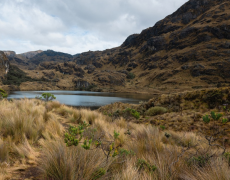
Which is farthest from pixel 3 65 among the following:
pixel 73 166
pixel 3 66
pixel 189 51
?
pixel 189 51

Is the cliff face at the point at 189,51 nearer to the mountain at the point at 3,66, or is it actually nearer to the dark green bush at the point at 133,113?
the dark green bush at the point at 133,113

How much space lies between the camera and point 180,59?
385ft

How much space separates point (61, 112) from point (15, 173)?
6.87 m

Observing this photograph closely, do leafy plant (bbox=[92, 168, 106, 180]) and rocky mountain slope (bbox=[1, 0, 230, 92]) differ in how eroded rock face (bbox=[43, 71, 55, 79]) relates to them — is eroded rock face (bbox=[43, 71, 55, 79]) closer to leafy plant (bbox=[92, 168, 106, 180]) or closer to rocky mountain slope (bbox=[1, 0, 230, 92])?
rocky mountain slope (bbox=[1, 0, 230, 92])

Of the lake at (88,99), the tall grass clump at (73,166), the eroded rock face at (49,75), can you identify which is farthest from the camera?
the eroded rock face at (49,75)

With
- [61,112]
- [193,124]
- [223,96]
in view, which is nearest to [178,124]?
[193,124]

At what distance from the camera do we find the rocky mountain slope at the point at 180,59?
90669 millimetres

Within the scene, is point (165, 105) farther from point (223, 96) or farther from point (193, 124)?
point (193, 124)

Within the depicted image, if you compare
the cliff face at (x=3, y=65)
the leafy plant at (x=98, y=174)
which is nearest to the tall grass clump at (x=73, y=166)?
the leafy plant at (x=98, y=174)

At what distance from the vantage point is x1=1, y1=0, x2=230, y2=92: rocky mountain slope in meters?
90.7

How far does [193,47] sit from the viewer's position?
11869 cm

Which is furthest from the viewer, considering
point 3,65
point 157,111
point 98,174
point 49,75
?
point 49,75

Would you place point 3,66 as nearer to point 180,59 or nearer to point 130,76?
point 130,76

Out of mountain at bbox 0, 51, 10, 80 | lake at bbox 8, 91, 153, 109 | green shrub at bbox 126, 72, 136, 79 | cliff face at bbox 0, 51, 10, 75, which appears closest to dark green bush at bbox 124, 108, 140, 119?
lake at bbox 8, 91, 153, 109
